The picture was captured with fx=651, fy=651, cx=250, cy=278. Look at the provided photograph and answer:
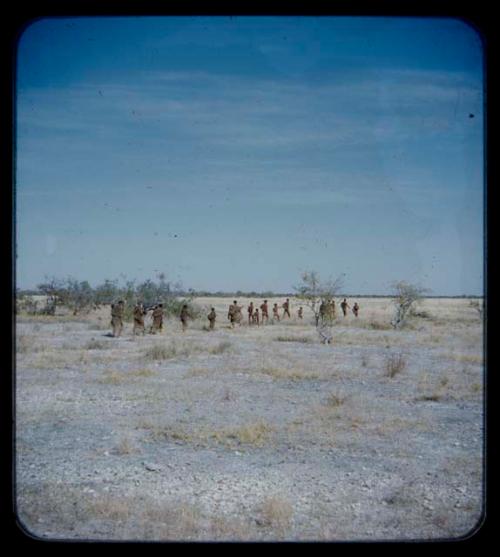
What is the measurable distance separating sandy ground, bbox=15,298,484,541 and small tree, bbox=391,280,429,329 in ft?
18.6

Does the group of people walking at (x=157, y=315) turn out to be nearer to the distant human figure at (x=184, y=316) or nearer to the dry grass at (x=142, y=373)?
the distant human figure at (x=184, y=316)

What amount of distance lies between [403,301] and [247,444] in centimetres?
1493

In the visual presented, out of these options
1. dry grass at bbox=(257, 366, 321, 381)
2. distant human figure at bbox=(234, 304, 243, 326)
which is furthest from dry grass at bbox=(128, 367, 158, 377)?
distant human figure at bbox=(234, 304, 243, 326)

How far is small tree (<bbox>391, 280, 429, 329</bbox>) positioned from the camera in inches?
734

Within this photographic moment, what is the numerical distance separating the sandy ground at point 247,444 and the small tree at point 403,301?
5657 millimetres

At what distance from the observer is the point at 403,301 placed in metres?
20.1

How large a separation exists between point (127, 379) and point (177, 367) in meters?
1.59

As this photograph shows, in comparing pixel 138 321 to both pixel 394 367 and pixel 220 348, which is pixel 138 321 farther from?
pixel 394 367

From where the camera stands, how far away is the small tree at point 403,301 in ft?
61.2

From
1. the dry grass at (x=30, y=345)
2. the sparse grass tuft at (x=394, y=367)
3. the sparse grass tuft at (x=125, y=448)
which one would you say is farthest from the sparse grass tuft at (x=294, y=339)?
the sparse grass tuft at (x=125, y=448)

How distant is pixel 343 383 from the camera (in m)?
9.68
